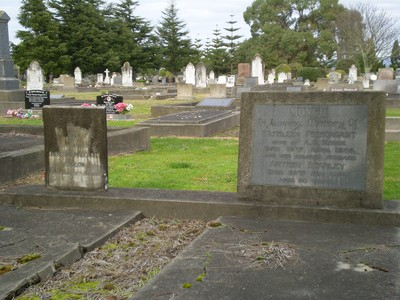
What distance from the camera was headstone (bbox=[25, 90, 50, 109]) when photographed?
18250mm

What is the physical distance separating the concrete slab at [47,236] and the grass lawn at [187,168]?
71.6 inches

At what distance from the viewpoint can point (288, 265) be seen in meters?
3.32

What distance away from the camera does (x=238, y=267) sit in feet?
10.8

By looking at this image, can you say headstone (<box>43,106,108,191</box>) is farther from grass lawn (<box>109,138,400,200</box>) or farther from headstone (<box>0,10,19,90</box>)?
headstone (<box>0,10,19,90</box>)

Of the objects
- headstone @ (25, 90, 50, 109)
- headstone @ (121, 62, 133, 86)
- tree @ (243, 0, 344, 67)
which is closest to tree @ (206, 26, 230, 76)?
tree @ (243, 0, 344, 67)

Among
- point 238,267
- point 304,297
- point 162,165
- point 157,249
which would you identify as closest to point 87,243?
point 157,249

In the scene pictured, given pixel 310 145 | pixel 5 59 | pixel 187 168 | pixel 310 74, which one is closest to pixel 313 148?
pixel 310 145

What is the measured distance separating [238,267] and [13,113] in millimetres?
15991

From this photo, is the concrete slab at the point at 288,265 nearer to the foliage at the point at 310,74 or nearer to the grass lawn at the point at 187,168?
the grass lawn at the point at 187,168

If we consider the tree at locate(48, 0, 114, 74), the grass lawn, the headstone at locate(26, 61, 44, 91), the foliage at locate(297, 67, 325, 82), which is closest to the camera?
the grass lawn

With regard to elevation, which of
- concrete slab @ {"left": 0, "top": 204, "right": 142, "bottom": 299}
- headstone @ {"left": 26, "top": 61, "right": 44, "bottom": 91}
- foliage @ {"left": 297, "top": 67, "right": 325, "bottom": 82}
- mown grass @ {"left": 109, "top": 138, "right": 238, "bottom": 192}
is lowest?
mown grass @ {"left": 109, "top": 138, "right": 238, "bottom": 192}

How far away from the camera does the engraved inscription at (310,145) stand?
440 centimetres

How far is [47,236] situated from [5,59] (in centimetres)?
1808

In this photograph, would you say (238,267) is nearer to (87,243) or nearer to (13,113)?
(87,243)
